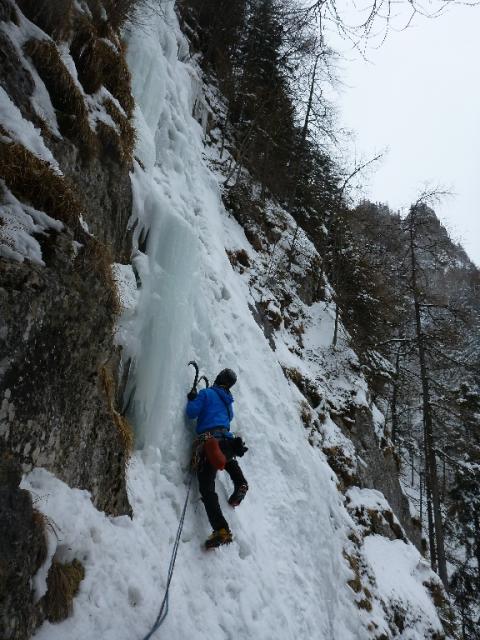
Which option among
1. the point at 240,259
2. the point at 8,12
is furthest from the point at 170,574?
the point at 240,259

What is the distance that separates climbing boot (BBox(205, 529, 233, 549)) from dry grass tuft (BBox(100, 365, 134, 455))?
1.05m

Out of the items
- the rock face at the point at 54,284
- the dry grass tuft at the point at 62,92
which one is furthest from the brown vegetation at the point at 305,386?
the dry grass tuft at the point at 62,92

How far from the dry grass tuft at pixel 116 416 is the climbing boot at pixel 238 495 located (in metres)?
1.25

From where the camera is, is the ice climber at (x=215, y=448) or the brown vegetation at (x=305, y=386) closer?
the ice climber at (x=215, y=448)

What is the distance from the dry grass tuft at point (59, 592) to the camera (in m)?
2.35

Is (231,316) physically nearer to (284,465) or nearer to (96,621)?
(284,465)

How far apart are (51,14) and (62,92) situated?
830mm

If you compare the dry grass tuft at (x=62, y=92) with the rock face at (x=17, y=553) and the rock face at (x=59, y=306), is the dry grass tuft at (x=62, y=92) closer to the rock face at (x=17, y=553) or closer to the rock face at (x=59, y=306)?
the rock face at (x=59, y=306)

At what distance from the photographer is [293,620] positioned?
4.43 meters

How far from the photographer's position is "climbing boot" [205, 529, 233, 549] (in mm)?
3879

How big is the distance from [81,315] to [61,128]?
6.06 ft

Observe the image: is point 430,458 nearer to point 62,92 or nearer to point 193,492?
point 193,492

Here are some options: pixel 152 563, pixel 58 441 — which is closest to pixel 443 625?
pixel 152 563

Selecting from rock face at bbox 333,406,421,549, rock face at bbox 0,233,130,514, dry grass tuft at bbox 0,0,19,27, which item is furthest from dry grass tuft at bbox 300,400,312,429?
dry grass tuft at bbox 0,0,19,27
